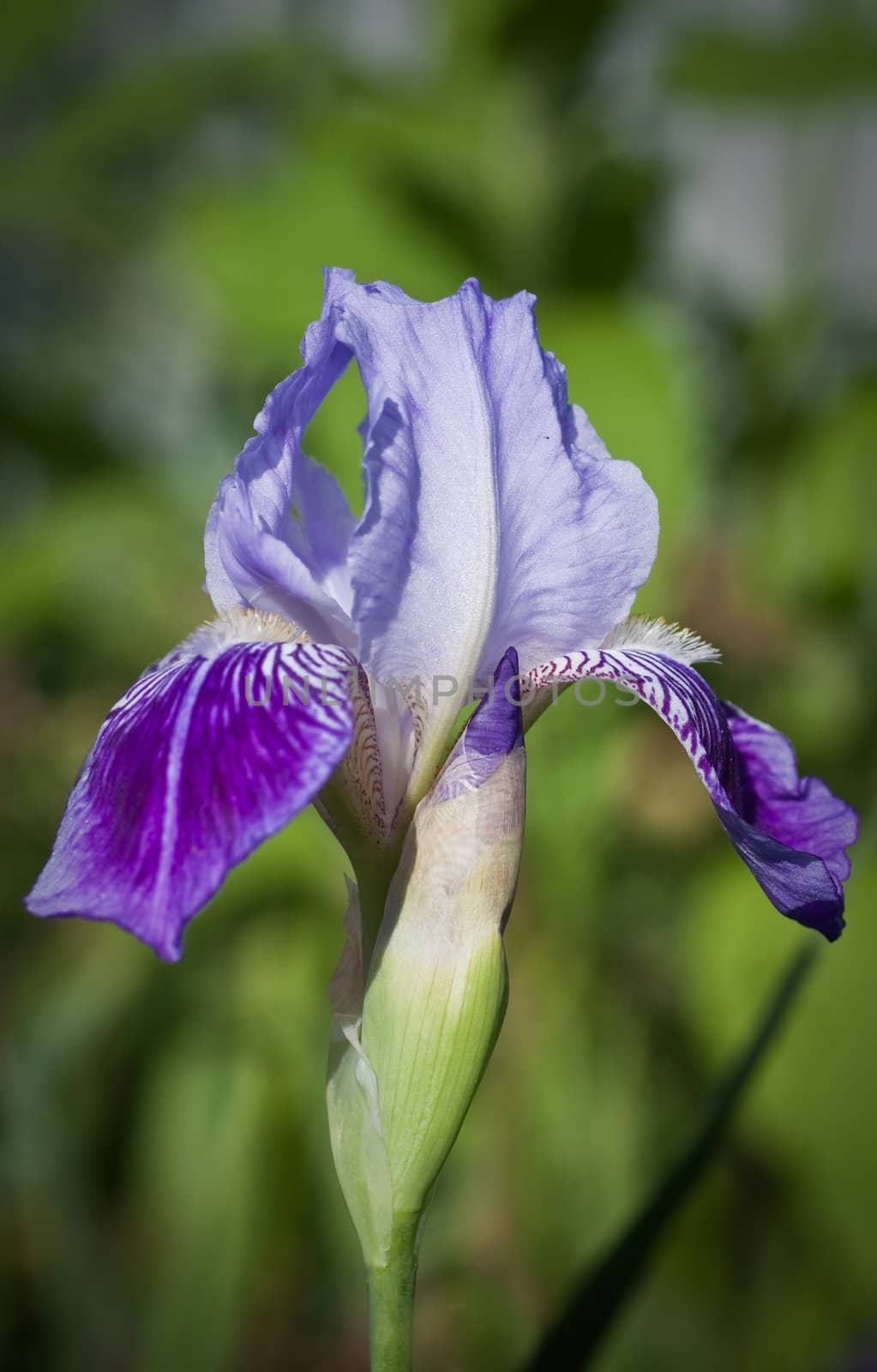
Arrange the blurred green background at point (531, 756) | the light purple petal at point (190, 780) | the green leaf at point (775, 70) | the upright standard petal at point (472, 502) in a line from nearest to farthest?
the light purple petal at point (190, 780), the upright standard petal at point (472, 502), the blurred green background at point (531, 756), the green leaf at point (775, 70)

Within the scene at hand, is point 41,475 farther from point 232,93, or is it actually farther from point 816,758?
point 816,758

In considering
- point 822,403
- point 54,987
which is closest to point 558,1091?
point 54,987

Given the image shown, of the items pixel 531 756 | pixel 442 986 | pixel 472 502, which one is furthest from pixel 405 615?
pixel 531 756

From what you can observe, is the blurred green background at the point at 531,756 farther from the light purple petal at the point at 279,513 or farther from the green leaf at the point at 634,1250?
the light purple petal at the point at 279,513

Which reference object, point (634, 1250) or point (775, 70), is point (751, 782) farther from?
point (775, 70)

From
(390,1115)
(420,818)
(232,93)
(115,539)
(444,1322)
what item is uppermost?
(232,93)

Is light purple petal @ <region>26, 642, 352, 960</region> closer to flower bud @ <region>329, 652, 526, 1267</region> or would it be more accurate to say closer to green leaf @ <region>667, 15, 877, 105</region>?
flower bud @ <region>329, 652, 526, 1267</region>

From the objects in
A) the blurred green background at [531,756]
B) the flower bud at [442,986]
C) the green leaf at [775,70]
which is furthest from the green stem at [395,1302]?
the green leaf at [775,70]
